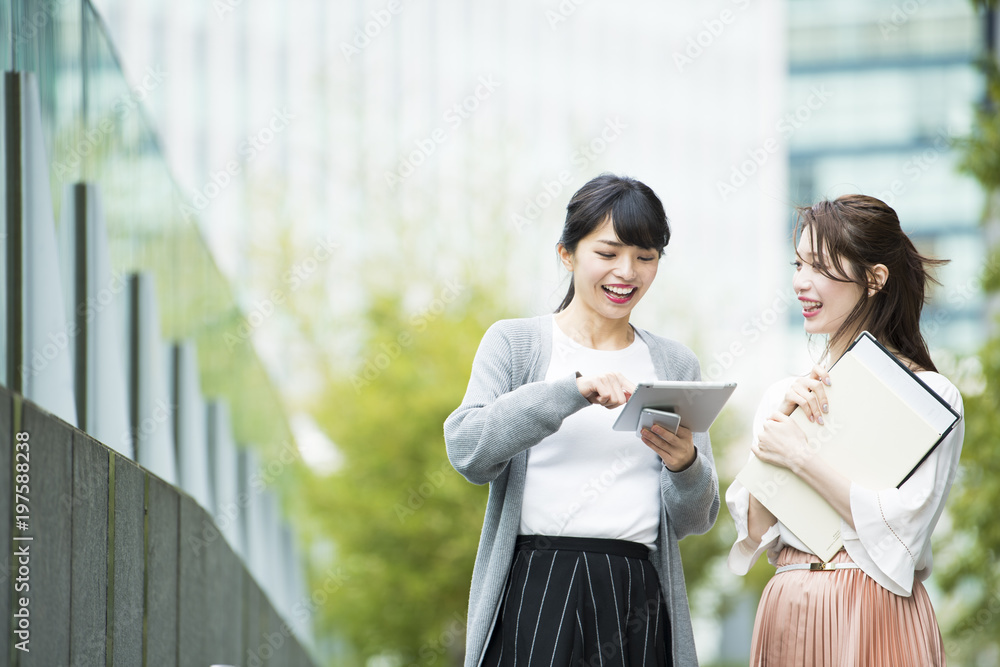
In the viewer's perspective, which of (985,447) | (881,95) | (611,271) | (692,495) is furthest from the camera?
(881,95)

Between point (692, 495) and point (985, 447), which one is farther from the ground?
point (692, 495)

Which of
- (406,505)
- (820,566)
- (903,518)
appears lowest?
(406,505)

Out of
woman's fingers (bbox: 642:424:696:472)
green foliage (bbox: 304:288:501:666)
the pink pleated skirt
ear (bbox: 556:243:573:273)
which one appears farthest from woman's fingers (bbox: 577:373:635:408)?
green foliage (bbox: 304:288:501:666)

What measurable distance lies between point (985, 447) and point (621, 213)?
595cm

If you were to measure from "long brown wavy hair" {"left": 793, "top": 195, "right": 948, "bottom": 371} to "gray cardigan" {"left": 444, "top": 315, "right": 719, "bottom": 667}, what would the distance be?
0.51m

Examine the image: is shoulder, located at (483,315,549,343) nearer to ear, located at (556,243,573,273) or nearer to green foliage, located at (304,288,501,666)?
ear, located at (556,243,573,273)

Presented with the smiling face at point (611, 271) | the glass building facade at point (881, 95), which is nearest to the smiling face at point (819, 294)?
the smiling face at point (611, 271)

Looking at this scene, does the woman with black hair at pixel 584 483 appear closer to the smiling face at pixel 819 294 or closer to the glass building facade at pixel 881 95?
the smiling face at pixel 819 294

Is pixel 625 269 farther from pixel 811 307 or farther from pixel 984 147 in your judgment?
pixel 984 147

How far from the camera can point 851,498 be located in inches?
103

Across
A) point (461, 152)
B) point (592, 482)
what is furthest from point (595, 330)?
point (461, 152)

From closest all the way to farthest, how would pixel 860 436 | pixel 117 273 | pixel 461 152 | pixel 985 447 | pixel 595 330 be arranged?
pixel 860 436 → pixel 595 330 → pixel 117 273 → pixel 985 447 → pixel 461 152

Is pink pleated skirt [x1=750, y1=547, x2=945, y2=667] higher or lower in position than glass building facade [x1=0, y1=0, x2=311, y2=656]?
lower

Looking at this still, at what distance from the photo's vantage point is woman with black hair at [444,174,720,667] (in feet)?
8.83
